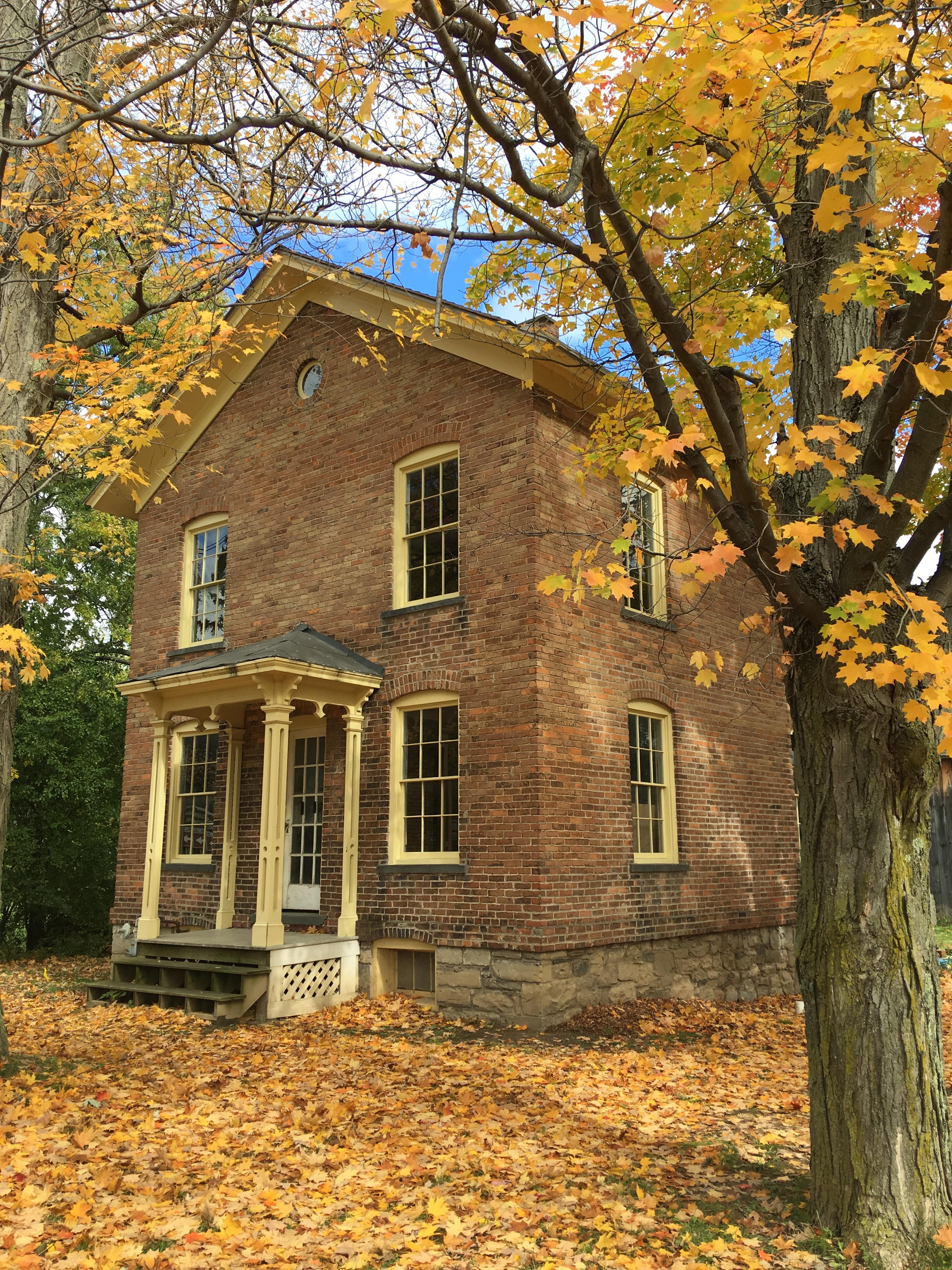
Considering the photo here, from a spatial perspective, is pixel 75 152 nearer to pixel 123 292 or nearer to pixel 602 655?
pixel 123 292

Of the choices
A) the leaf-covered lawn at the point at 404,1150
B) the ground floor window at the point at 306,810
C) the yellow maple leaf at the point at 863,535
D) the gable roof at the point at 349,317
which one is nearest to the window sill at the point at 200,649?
the ground floor window at the point at 306,810

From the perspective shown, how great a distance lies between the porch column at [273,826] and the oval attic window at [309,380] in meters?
4.98

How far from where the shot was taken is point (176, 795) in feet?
45.5

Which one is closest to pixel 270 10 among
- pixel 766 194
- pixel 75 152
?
pixel 75 152

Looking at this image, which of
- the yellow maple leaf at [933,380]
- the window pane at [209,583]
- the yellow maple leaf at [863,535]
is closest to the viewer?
the yellow maple leaf at [933,380]

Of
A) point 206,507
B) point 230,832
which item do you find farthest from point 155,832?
point 206,507

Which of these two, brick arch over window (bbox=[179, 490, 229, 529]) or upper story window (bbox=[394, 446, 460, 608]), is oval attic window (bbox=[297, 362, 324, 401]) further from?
upper story window (bbox=[394, 446, 460, 608])

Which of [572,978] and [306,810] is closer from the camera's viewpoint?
[572,978]

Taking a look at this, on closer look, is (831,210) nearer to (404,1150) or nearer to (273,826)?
(404,1150)

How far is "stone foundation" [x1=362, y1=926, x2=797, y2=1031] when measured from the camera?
9.56 metres

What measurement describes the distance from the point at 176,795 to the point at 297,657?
4.57 metres

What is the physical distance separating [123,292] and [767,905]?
1148cm

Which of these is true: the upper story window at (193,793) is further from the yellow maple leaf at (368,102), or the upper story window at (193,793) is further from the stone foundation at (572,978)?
the yellow maple leaf at (368,102)

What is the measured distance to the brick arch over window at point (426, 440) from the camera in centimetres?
1146
